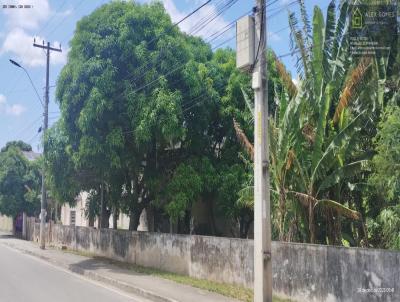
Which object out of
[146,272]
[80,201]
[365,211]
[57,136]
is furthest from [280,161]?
[80,201]

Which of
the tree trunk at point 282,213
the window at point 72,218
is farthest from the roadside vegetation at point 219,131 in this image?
the window at point 72,218

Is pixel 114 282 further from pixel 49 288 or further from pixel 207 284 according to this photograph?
pixel 207 284

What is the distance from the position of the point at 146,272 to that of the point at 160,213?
6.19 metres

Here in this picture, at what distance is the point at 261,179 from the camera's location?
9961 mm

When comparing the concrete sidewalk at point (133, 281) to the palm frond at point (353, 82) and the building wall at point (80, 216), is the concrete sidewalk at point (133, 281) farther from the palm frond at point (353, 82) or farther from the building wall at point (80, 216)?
the building wall at point (80, 216)

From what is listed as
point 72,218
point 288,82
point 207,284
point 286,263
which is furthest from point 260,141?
point 72,218

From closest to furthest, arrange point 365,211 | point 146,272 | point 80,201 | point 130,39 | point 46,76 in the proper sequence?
point 365,211 < point 146,272 < point 130,39 < point 46,76 < point 80,201

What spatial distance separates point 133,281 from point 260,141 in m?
6.54

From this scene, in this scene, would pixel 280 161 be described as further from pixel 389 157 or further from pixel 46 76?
pixel 46 76

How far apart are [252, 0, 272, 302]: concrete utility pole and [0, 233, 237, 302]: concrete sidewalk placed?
184 centimetres

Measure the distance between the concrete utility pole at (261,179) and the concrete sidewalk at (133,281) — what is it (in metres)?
1.84

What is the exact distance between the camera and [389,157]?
869cm

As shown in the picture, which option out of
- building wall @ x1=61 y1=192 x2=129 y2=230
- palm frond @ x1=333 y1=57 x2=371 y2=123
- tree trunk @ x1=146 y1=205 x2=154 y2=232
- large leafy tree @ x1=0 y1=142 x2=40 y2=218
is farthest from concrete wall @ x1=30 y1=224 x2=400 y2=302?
large leafy tree @ x1=0 y1=142 x2=40 y2=218

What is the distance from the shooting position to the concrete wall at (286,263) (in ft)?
30.3
